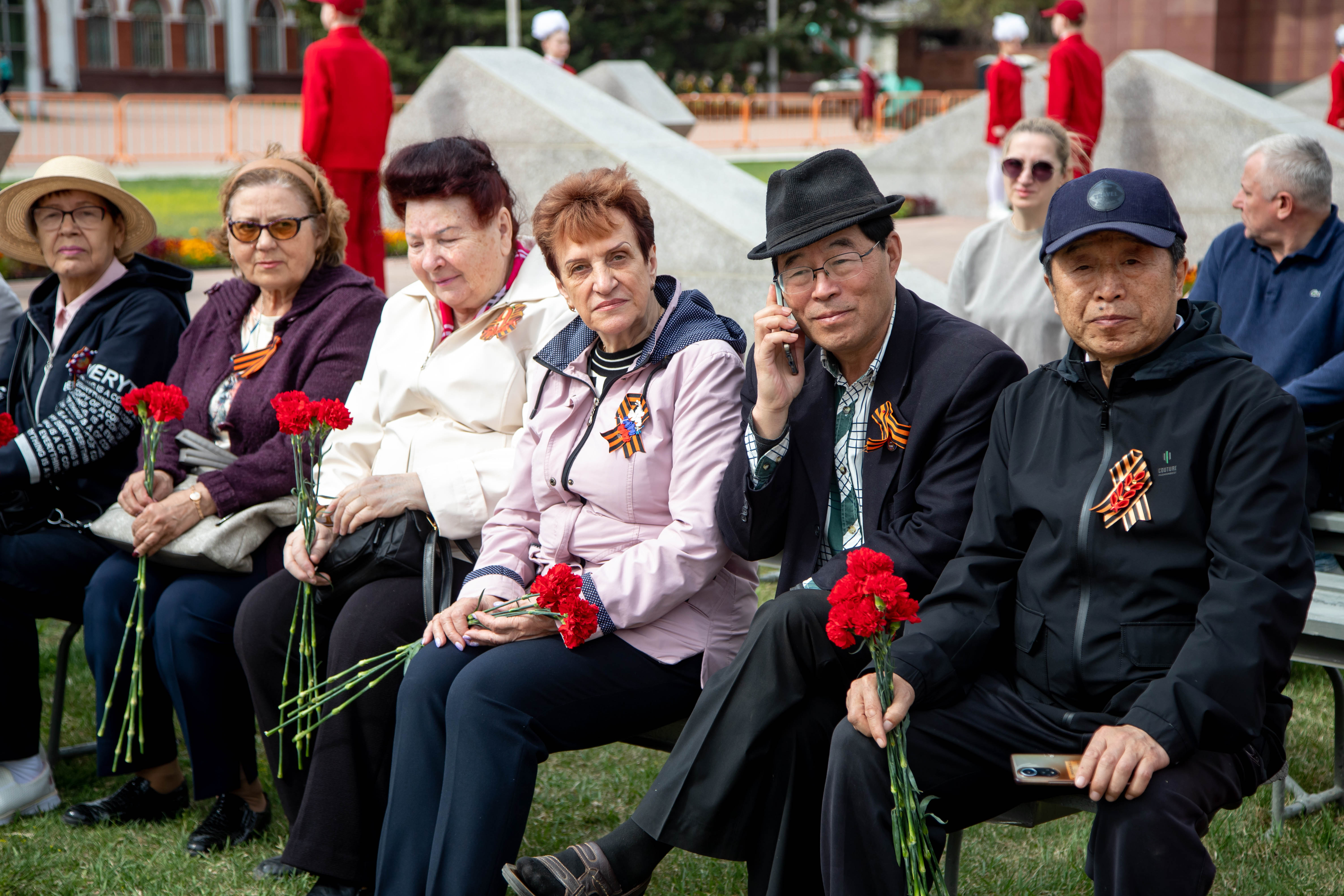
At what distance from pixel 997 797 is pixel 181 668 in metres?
2.36

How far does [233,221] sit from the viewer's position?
4.19m

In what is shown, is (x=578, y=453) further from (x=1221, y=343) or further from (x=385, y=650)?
(x=1221, y=343)

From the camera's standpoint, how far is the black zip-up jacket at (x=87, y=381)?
169 inches

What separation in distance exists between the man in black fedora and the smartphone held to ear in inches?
15.8

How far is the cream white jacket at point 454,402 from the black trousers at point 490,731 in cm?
57

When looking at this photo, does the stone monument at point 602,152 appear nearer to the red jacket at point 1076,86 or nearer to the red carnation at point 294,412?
the red carnation at point 294,412

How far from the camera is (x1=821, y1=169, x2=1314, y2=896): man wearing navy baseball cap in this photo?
7.80 feet

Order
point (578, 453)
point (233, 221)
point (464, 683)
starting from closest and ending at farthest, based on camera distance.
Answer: point (464, 683) → point (578, 453) → point (233, 221)

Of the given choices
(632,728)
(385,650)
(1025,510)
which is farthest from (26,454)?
(1025,510)

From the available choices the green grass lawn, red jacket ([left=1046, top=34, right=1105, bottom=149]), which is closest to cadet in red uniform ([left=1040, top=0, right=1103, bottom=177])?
red jacket ([left=1046, top=34, right=1105, bottom=149])

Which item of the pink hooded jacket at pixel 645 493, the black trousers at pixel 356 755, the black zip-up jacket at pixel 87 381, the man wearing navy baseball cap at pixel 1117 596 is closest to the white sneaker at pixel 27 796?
the black zip-up jacket at pixel 87 381

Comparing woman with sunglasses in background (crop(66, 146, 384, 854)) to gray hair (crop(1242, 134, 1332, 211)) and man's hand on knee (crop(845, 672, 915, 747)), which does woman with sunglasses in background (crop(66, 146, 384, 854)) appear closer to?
man's hand on knee (crop(845, 672, 915, 747))

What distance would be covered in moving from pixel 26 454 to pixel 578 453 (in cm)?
205

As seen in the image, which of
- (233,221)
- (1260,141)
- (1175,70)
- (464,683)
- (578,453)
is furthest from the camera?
(1175,70)
